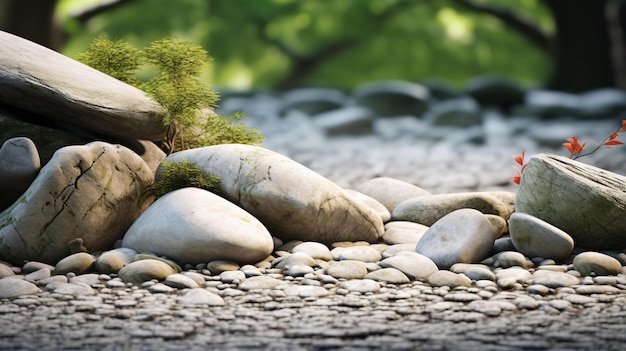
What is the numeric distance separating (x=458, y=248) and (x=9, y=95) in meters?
2.66

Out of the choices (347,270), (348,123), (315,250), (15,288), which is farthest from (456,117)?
(15,288)

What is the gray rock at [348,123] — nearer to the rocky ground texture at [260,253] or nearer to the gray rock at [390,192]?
the gray rock at [390,192]

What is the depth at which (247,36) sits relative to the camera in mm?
15453

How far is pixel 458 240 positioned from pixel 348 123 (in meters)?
7.09

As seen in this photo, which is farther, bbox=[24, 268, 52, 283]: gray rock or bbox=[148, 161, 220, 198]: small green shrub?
bbox=[148, 161, 220, 198]: small green shrub

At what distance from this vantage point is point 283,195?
4.13 m

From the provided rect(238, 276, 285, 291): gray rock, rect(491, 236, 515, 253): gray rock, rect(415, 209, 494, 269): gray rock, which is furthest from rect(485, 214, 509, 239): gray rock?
rect(238, 276, 285, 291): gray rock

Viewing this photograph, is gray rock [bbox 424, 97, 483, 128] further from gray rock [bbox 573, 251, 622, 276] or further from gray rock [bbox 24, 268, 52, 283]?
gray rock [bbox 24, 268, 52, 283]

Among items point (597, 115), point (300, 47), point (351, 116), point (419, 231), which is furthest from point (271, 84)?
point (419, 231)

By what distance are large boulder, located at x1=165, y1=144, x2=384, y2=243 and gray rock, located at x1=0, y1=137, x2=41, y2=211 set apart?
2.62ft

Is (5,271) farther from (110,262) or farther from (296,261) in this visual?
(296,261)

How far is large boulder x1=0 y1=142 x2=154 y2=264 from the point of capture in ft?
12.4

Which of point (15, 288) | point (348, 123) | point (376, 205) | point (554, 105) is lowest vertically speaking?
point (15, 288)

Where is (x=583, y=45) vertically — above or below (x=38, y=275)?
above
